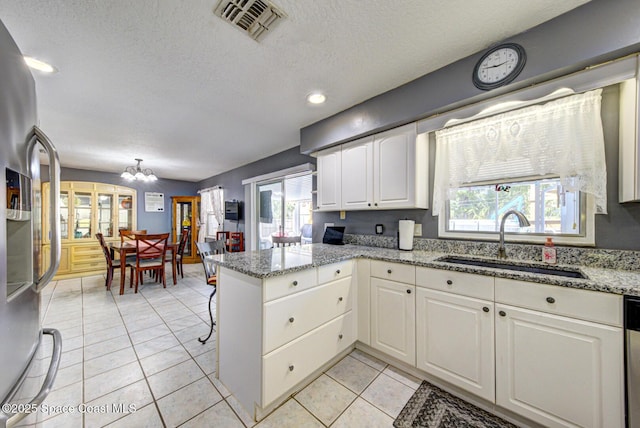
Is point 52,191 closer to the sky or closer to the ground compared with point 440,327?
closer to the sky

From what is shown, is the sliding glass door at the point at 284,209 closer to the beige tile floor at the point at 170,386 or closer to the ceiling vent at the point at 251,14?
the beige tile floor at the point at 170,386

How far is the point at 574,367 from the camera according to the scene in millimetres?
→ 1206

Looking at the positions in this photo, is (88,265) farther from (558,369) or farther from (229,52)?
(558,369)

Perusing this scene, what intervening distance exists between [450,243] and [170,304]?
357cm

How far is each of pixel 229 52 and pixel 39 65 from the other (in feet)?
4.52

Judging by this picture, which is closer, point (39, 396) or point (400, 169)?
point (39, 396)

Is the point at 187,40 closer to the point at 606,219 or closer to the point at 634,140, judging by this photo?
the point at 634,140

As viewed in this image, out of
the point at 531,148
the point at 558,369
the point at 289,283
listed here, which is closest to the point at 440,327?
the point at 558,369

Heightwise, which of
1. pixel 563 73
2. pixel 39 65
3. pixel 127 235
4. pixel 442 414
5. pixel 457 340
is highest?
pixel 39 65

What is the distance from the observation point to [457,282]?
1.57 meters

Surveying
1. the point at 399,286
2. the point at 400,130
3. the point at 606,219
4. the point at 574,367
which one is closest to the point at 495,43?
the point at 400,130

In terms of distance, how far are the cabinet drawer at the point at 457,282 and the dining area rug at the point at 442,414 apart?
716 millimetres

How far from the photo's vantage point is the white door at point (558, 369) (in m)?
1.14

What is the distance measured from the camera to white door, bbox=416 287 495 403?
4.80ft
